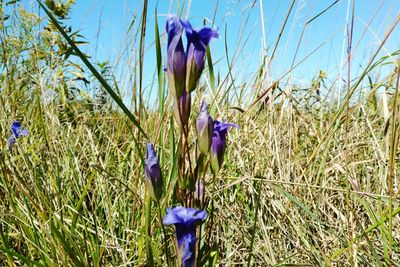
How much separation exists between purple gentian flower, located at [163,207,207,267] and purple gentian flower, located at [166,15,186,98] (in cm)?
22

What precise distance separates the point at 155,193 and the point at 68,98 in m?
1.92

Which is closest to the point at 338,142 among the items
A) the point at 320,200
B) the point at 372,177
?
the point at 372,177

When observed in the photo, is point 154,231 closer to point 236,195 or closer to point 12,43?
point 236,195

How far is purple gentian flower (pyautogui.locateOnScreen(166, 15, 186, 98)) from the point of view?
67 cm

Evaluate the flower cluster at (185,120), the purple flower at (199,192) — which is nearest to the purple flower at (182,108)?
the flower cluster at (185,120)

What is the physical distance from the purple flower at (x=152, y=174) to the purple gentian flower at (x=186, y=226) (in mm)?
59

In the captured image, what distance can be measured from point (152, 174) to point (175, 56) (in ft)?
0.70

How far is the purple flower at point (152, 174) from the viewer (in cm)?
69

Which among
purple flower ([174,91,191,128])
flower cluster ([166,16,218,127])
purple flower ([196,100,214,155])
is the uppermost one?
flower cluster ([166,16,218,127])

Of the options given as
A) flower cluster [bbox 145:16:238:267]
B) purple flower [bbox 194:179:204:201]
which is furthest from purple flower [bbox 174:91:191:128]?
purple flower [bbox 194:179:204:201]

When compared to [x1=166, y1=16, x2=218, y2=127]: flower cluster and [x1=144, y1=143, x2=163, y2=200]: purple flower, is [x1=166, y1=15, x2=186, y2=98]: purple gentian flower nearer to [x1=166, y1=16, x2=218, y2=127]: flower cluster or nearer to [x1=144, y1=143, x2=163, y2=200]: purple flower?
[x1=166, y1=16, x2=218, y2=127]: flower cluster

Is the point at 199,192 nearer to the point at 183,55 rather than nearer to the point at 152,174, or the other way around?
the point at 152,174

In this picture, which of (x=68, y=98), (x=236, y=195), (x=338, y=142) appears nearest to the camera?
(x=236, y=195)

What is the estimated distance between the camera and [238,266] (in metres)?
0.97
